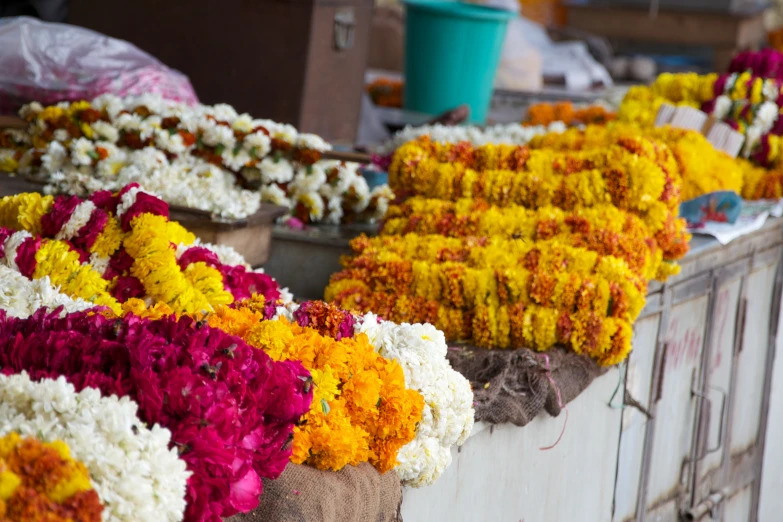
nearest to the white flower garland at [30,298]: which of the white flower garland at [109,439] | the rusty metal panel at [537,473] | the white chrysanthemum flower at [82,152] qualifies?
the white flower garland at [109,439]

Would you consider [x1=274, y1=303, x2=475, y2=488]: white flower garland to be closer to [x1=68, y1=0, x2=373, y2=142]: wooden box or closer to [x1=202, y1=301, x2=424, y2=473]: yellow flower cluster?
[x1=202, y1=301, x2=424, y2=473]: yellow flower cluster

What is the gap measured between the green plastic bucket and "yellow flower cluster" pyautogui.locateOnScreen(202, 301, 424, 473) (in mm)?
4492

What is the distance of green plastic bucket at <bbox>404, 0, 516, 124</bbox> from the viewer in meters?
6.21

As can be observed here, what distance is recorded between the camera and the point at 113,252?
235cm

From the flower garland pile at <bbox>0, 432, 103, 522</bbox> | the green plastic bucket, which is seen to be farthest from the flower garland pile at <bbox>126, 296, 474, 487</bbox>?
the green plastic bucket

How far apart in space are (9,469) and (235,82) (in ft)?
11.8

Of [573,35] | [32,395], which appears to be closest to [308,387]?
[32,395]

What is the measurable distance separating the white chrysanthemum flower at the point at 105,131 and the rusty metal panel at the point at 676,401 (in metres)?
1.90

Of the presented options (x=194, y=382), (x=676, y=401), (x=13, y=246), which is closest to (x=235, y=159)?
(x=13, y=246)

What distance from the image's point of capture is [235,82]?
4.74 m

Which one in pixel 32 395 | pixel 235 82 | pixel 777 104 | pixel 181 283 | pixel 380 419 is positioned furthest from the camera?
pixel 235 82

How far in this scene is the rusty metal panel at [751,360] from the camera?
14.1 ft

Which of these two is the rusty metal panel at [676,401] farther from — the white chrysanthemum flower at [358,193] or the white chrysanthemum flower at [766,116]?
the white chrysanthemum flower at [358,193]

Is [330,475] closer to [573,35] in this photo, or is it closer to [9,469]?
[9,469]
